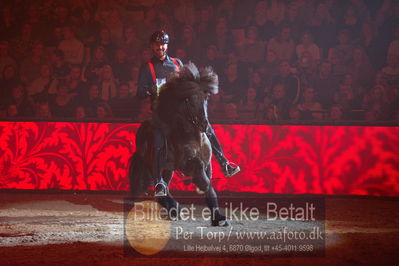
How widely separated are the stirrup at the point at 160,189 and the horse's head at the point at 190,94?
806 mm

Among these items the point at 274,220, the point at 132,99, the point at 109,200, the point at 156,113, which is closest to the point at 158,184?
the point at 156,113

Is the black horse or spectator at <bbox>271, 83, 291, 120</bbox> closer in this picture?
the black horse

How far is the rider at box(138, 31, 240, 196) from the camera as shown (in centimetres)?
595

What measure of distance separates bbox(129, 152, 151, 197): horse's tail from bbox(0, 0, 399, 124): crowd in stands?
6.35ft

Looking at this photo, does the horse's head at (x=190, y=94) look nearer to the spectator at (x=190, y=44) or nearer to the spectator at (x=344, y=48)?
the spectator at (x=190, y=44)

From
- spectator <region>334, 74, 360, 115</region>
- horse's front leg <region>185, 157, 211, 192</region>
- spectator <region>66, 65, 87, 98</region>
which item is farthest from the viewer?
spectator <region>66, 65, 87, 98</region>

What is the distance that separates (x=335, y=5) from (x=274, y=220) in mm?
5585

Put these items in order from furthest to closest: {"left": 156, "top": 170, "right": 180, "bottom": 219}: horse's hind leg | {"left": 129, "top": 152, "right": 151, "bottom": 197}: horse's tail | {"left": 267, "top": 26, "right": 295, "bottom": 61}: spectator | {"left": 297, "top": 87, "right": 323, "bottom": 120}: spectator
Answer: {"left": 267, "top": 26, "right": 295, "bottom": 61}: spectator
{"left": 297, "top": 87, "right": 323, "bottom": 120}: spectator
{"left": 129, "top": 152, "right": 151, "bottom": 197}: horse's tail
{"left": 156, "top": 170, "right": 180, "bottom": 219}: horse's hind leg

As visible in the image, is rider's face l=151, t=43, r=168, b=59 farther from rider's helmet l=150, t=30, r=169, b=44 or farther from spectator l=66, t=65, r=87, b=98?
spectator l=66, t=65, r=87, b=98

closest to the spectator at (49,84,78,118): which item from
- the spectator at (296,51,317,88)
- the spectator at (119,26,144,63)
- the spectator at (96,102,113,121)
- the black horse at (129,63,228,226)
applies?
the spectator at (96,102,113,121)

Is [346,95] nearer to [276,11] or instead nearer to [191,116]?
[276,11]

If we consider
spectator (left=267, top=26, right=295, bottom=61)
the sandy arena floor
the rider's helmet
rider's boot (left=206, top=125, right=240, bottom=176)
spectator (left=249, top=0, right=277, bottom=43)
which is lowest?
the sandy arena floor

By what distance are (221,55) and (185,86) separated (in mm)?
4420

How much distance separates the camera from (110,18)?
35.3 ft
